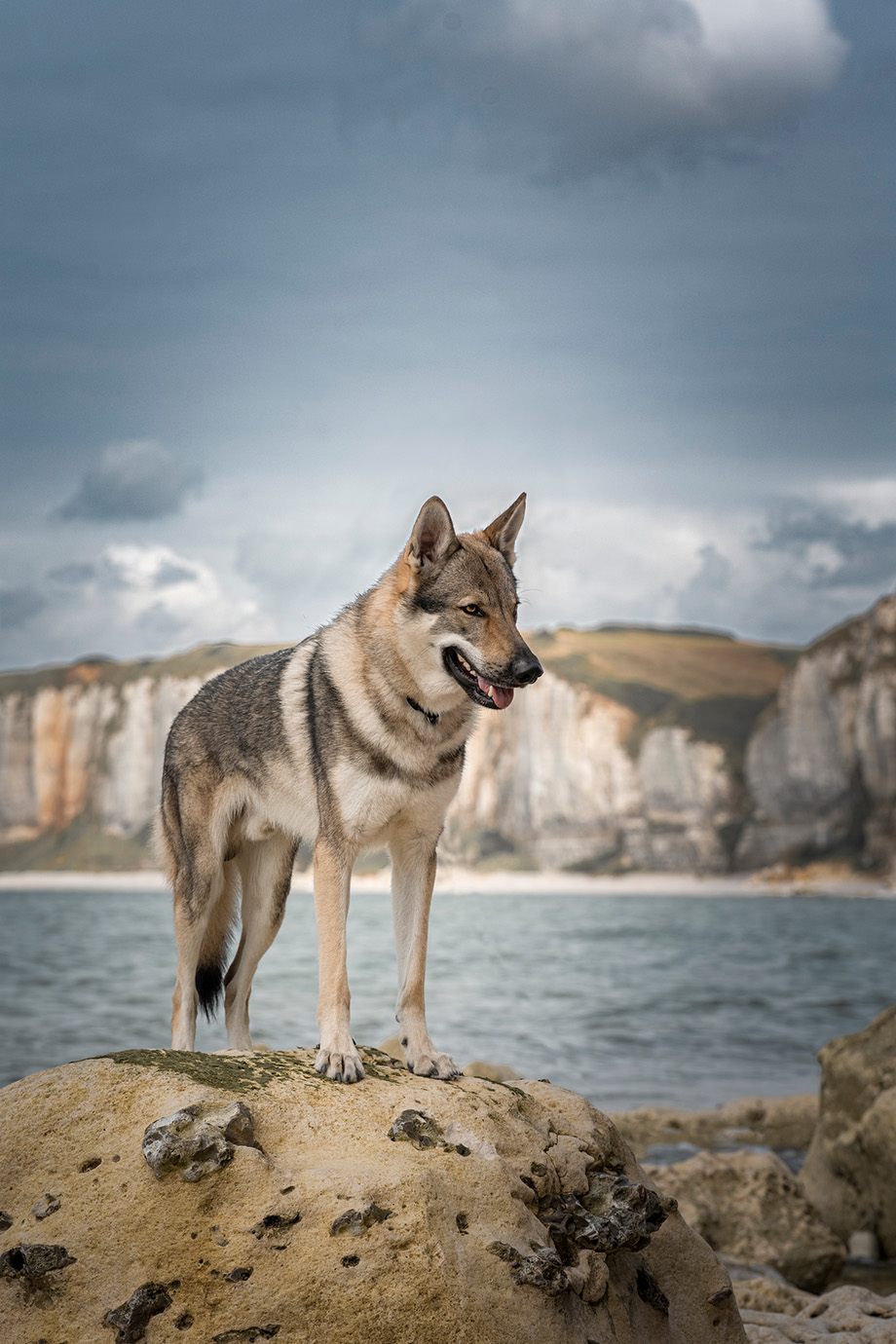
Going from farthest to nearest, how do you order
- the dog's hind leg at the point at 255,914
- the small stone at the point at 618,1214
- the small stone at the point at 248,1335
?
the dog's hind leg at the point at 255,914
the small stone at the point at 618,1214
the small stone at the point at 248,1335

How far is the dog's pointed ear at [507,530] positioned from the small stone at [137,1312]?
3.67m

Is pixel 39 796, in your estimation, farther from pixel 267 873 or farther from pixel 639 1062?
pixel 267 873

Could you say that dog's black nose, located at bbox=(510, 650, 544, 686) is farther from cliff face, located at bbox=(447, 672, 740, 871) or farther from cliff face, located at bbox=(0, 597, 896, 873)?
cliff face, located at bbox=(447, 672, 740, 871)

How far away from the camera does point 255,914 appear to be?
718 cm

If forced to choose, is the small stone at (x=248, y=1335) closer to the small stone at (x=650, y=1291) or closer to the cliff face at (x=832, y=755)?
the small stone at (x=650, y=1291)

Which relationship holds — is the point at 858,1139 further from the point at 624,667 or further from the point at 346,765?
the point at 624,667

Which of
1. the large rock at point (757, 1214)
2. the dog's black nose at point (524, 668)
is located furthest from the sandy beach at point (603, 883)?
the dog's black nose at point (524, 668)

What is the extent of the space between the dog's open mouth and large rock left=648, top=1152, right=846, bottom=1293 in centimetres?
583

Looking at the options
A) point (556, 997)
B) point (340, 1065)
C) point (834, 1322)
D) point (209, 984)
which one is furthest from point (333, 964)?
point (556, 997)

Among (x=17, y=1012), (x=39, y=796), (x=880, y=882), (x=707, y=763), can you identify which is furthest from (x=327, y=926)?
(x=39, y=796)

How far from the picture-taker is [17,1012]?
74.7 ft

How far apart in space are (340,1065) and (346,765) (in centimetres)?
149

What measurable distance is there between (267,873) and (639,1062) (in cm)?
1309

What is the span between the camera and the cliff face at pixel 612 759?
101m
